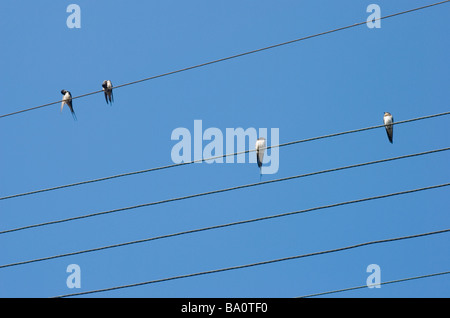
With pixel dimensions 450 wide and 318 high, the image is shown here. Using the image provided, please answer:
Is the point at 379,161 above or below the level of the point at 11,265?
above

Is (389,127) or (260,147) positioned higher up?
(389,127)

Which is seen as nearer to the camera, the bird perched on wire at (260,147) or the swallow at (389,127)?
the swallow at (389,127)

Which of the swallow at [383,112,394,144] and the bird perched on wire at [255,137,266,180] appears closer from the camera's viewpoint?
the swallow at [383,112,394,144]

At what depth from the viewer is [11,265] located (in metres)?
7.66
